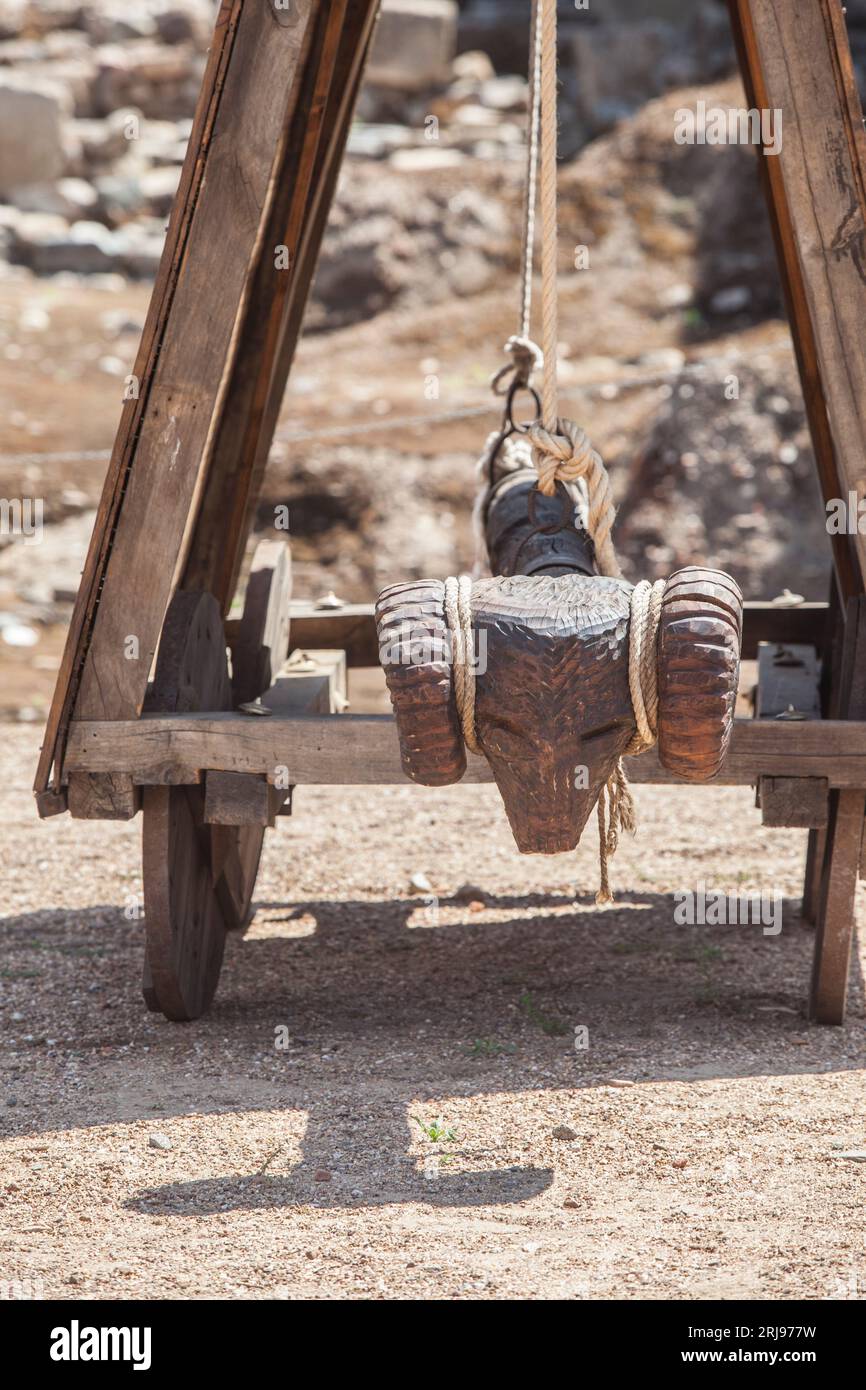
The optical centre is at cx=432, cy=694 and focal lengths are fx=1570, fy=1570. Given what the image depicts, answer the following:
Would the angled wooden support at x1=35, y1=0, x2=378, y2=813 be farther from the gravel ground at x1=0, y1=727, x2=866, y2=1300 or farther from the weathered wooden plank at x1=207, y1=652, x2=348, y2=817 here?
the gravel ground at x1=0, y1=727, x2=866, y2=1300

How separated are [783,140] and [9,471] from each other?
8335 mm

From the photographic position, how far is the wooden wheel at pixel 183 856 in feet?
12.4

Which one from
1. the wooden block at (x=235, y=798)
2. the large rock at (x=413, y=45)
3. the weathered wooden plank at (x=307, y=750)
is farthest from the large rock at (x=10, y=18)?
the wooden block at (x=235, y=798)

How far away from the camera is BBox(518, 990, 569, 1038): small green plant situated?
12.9ft

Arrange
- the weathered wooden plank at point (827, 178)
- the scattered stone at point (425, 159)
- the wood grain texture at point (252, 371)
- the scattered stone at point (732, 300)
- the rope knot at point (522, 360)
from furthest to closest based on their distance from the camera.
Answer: the scattered stone at point (425, 159) < the scattered stone at point (732, 300) < the wood grain texture at point (252, 371) < the rope knot at point (522, 360) < the weathered wooden plank at point (827, 178)

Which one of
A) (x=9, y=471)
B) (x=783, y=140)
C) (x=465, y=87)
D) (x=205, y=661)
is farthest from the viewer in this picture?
(x=465, y=87)

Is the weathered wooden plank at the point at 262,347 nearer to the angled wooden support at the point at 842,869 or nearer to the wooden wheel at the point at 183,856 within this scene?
the wooden wheel at the point at 183,856

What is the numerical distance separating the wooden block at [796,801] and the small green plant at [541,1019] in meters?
0.75

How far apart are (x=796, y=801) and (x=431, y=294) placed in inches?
476

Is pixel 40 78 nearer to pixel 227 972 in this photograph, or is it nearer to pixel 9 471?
pixel 9 471

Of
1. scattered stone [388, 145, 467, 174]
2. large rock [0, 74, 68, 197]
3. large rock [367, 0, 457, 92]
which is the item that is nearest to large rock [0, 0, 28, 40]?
large rock [0, 74, 68, 197]

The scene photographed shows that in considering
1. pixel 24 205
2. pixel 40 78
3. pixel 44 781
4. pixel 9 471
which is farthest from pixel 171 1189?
pixel 40 78

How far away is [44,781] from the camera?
12.0ft

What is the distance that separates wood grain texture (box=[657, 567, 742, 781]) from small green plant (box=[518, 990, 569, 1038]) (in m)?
1.35
